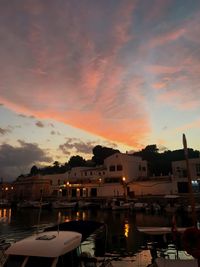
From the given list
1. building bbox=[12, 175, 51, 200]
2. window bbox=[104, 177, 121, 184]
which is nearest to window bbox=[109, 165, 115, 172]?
window bbox=[104, 177, 121, 184]

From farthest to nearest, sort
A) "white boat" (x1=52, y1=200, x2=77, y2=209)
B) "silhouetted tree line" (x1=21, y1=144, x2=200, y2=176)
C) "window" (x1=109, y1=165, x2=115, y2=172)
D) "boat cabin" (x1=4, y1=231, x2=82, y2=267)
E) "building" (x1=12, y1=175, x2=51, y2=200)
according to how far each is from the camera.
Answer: "building" (x1=12, y1=175, x2=51, y2=200) → "silhouetted tree line" (x1=21, y1=144, x2=200, y2=176) → "window" (x1=109, y1=165, x2=115, y2=172) → "white boat" (x1=52, y1=200, x2=77, y2=209) → "boat cabin" (x1=4, y1=231, x2=82, y2=267)

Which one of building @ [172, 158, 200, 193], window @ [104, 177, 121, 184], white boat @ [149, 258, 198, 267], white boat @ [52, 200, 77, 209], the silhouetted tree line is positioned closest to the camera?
white boat @ [149, 258, 198, 267]

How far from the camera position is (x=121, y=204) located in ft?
258

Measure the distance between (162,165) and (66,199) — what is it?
3859 centimetres

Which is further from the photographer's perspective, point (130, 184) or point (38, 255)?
point (130, 184)

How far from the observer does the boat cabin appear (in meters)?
10.4

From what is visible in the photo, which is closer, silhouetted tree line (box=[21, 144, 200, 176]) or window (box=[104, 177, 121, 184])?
window (box=[104, 177, 121, 184])

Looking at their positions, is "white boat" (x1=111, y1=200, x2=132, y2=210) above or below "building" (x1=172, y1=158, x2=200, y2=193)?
below

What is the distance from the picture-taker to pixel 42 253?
1041 cm

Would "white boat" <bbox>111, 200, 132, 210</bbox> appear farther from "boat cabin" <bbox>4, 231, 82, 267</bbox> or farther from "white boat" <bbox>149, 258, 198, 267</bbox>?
"boat cabin" <bbox>4, 231, 82, 267</bbox>

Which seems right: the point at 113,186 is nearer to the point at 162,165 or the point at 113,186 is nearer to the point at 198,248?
the point at 162,165

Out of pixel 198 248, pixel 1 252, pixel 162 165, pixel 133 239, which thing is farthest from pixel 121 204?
pixel 198 248

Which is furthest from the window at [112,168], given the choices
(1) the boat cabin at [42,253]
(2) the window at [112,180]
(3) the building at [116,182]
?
(1) the boat cabin at [42,253]

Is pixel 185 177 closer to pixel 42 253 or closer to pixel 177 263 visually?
pixel 177 263
